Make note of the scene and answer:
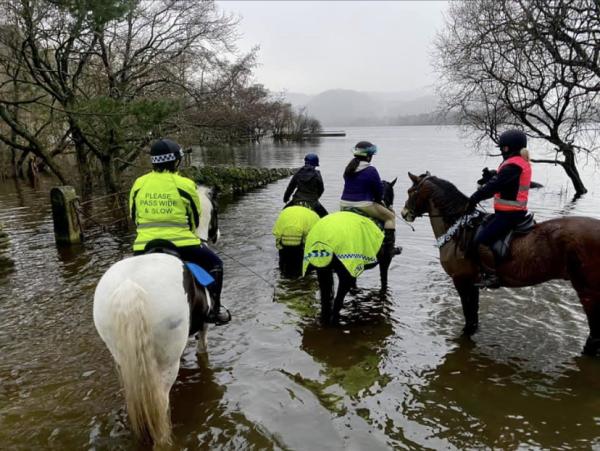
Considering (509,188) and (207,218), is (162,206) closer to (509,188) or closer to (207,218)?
(207,218)

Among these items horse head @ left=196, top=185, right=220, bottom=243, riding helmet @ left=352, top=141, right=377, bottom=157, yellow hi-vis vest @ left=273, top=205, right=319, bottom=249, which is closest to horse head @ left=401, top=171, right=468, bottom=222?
riding helmet @ left=352, top=141, right=377, bottom=157

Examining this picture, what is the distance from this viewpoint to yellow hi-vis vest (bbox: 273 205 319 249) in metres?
8.02

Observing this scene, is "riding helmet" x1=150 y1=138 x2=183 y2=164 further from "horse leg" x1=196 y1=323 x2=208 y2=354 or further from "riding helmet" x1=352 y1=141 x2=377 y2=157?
"riding helmet" x1=352 y1=141 x2=377 y2=157

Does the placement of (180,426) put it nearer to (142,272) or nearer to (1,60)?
(142,272)

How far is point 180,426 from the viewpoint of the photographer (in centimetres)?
405

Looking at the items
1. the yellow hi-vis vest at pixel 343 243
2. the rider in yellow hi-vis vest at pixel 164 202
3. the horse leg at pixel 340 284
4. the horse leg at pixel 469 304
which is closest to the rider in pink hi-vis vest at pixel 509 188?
the horse leg at pixel 469 304

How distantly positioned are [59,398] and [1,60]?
476 inches

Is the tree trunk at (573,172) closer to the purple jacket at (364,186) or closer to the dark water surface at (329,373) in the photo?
the dark water surface at (329,373)

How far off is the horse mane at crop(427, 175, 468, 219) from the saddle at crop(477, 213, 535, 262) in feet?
2.35

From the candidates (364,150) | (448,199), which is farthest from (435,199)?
(364,150)

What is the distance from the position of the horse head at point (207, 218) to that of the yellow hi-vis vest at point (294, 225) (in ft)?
8.33

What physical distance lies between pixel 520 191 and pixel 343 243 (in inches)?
89.8

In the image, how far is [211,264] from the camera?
494 centimetres

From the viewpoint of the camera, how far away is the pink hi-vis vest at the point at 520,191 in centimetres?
518
